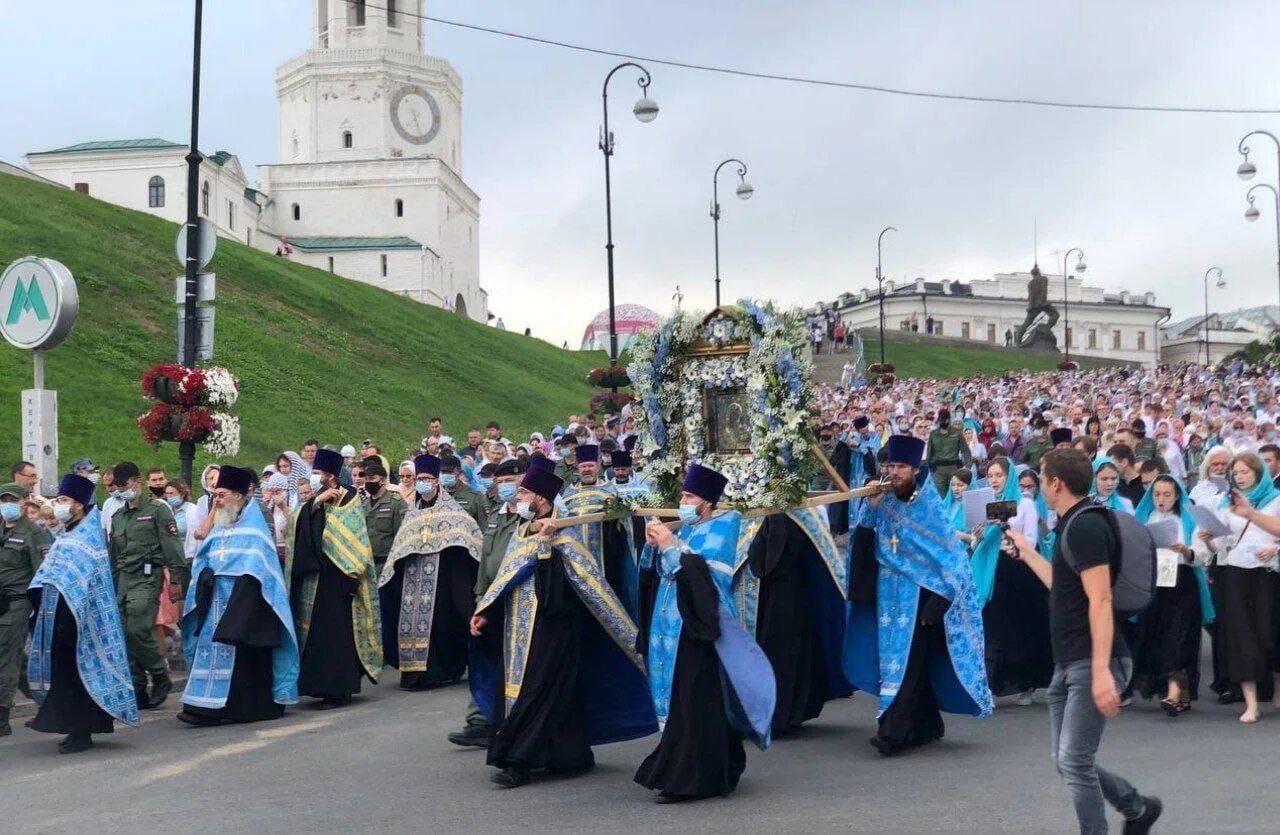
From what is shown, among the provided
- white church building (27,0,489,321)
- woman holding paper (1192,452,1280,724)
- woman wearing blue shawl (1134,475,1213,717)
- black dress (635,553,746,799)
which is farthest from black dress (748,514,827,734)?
white church building (27,0,489,321)

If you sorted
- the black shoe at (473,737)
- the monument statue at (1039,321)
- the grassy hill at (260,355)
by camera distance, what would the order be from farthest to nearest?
the monument statue at (1039,321), the grassy hill at (260,355), the black shoe at (473,737)

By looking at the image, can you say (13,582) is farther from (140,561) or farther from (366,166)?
(366,166)

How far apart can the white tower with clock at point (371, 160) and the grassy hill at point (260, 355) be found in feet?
104

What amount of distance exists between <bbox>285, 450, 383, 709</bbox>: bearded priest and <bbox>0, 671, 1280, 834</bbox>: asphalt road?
114cm

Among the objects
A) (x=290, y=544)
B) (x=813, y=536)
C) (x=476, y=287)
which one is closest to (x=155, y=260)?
(x=290, y=544)

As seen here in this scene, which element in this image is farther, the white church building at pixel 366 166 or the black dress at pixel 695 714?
the white church building at pixel 366 166

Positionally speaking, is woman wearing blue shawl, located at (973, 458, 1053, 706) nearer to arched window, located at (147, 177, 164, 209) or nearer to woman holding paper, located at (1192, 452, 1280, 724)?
woman holding paper, located at (1192, 452, 1280, 724)

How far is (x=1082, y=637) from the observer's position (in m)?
6.25

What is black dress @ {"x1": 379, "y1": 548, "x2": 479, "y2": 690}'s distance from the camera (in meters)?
13.1

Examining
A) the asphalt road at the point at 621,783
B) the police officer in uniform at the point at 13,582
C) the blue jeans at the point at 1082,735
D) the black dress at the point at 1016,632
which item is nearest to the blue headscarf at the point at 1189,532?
the asphalt road at the point at 621,783

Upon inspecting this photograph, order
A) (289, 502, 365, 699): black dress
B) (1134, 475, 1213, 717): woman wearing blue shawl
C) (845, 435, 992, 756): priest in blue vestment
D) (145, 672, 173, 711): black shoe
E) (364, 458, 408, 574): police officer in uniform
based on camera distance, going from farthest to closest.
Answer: (364, 458, 408, 574): police officer in uniform, (145, 672, 173, 711): black shoe, (289, 502, 365, 699): black dress, (1134, 475, 1213, 717): woman wearing blue shawl, (845, 435, 992, 756): priest in blue vestment

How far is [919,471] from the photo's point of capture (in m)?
10.4

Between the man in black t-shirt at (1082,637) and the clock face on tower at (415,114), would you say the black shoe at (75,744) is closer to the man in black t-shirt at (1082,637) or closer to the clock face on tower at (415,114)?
the man in black t-shirt at (1082,637)

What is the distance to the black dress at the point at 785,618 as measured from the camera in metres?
10.2
